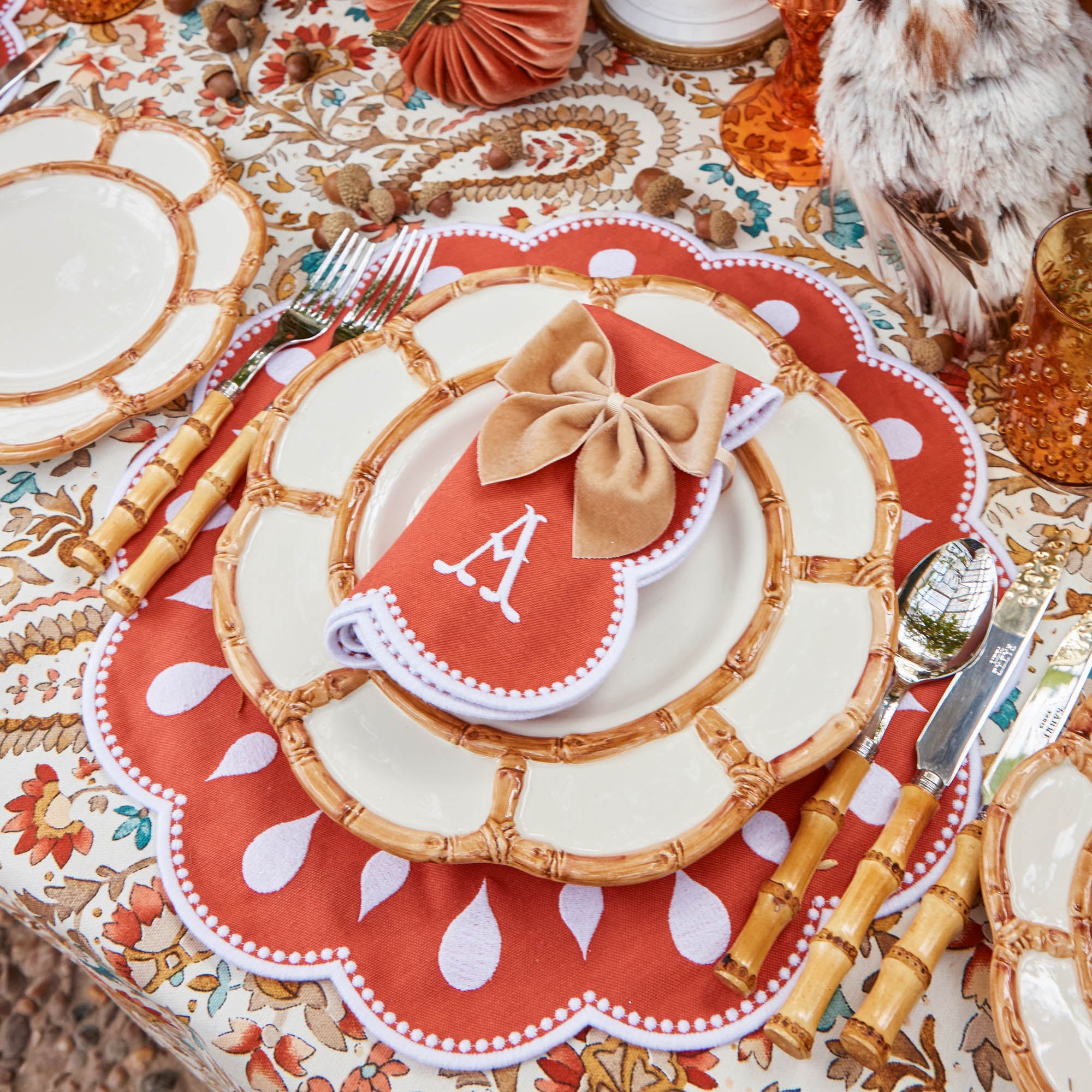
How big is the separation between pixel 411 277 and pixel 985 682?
59 centimetres

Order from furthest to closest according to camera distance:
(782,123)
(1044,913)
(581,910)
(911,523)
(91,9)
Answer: (91,9)
(782,123)
(911,523)
(581,910)
(1044,913)

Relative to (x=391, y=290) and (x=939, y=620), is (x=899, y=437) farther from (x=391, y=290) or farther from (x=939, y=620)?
(x=391, y=290)

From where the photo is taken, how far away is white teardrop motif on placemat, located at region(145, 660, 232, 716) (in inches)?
27.5

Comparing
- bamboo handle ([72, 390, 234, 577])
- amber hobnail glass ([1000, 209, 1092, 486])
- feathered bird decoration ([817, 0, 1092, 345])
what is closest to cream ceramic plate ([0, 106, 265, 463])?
bamboo handle ([72, 390, 234, 577])

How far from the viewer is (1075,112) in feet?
2.22

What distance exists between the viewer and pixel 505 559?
0.58 meters

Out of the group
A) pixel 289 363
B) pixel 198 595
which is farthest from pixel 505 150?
pixel 198 595

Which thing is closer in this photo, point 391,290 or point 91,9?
point 391,290

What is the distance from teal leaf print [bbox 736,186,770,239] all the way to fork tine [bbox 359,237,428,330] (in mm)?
306

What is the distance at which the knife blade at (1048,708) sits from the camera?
2.05ft

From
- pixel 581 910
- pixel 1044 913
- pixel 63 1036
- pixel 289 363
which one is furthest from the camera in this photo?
pixel 63 1036

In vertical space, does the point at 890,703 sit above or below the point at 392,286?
below

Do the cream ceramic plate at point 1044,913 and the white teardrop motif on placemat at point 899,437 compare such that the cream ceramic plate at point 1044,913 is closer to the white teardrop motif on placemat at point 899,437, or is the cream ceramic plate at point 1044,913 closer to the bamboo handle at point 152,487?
the white teardrop motif on placemat at point 899,437

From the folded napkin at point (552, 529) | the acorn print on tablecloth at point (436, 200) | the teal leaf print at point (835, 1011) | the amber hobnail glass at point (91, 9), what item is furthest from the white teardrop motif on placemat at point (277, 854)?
the amber hobnail glass at point (91, 9)
